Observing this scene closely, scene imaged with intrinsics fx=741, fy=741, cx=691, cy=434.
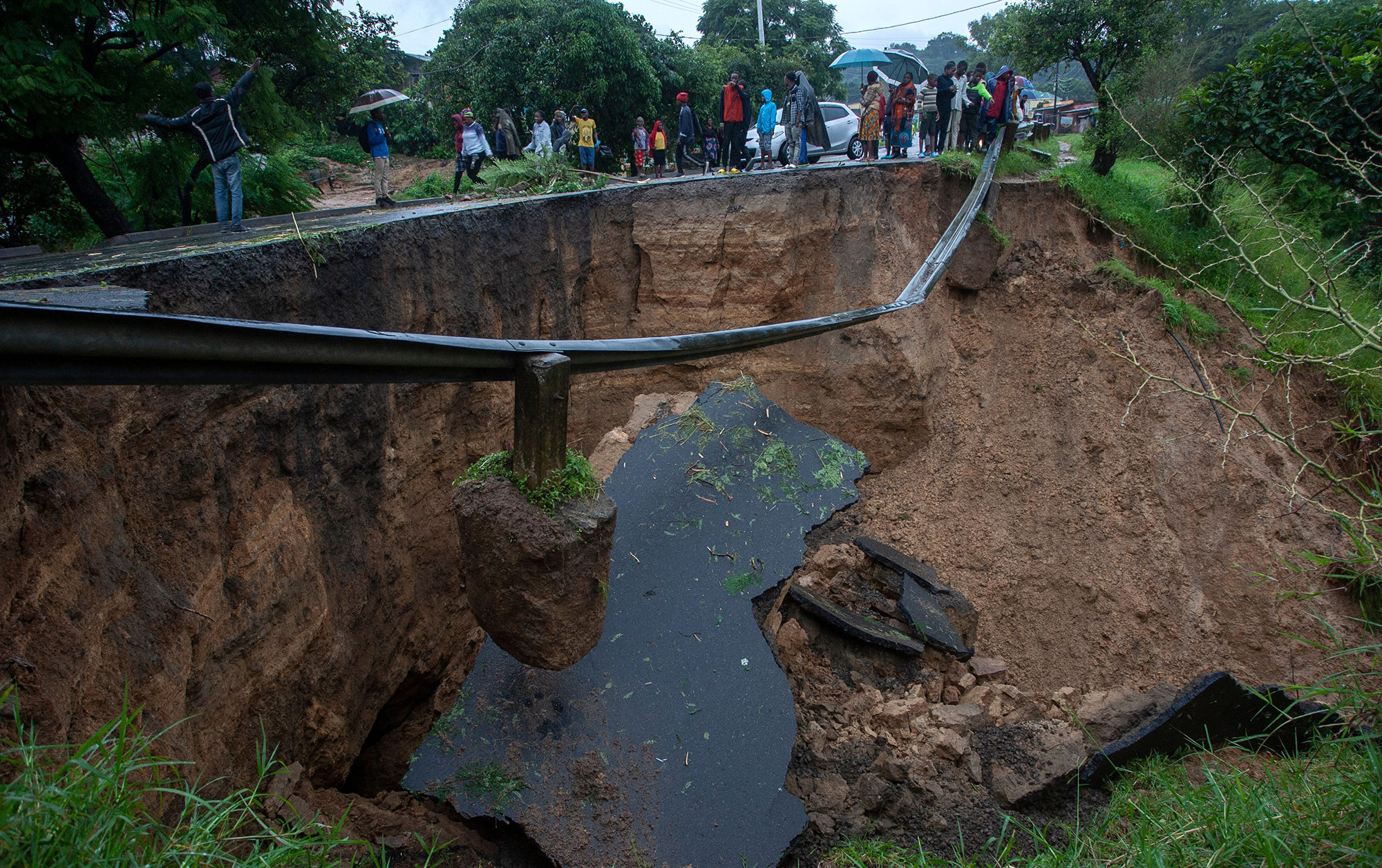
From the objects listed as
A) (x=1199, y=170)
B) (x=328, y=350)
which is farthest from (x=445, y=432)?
(x=1199, y=170)

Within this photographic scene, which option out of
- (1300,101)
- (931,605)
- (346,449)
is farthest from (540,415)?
(1300,101)

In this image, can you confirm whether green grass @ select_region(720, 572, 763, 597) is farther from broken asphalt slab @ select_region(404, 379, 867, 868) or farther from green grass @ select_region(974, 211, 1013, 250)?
green grass @ select_region(974, 211, 1013, 250)

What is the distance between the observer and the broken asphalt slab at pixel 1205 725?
11.7 ft

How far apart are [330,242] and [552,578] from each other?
7.11ft

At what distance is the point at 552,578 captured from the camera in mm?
2510

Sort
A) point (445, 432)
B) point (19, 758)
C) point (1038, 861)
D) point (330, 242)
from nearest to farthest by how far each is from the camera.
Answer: point (19, 758) → point (1038, 861) → point (330, 242) → point (445, 432)

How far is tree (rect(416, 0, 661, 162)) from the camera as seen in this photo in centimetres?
1396

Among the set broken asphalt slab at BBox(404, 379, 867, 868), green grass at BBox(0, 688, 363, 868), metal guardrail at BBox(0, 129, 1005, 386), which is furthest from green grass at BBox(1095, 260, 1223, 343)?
green grass at BBox(0, 688, 363, 868)

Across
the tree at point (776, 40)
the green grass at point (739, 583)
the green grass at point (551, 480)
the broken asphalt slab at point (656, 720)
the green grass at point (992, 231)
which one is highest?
the tree at point (776, 40)

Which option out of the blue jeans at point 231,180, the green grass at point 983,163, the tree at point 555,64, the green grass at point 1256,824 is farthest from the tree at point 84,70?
the tree at point 555,64

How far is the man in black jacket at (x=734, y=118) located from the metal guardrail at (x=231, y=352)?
848 cm

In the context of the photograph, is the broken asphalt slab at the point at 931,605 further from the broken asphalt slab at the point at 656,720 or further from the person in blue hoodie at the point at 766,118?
the person in blue hoodie at the point at 766,118

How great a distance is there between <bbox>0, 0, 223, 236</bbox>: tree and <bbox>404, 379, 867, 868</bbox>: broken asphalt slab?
5338 millimetres

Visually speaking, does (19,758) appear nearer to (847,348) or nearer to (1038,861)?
(1038,861)
